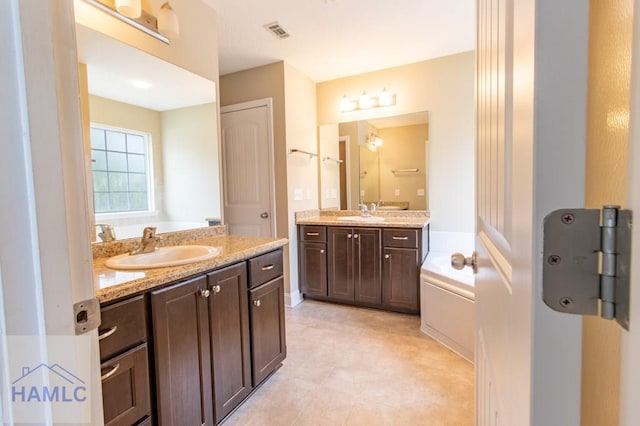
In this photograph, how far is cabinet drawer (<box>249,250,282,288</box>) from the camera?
174 cm

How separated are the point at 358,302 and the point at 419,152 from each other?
1.72 metres

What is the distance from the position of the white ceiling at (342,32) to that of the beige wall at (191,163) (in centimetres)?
80

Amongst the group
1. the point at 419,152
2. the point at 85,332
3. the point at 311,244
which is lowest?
the point at 311,244

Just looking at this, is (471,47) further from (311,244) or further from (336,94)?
(311,244)

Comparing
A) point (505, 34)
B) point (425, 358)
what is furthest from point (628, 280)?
point (425, 358)

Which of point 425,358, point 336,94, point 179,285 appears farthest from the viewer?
point 336,94

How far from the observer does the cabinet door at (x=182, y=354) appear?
4.02ft

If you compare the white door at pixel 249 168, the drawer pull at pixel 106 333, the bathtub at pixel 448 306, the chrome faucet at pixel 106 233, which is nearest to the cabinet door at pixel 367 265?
the bathtub at pixel 448 306

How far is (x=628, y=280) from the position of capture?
9.9 inches

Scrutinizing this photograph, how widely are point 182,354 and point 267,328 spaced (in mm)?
625

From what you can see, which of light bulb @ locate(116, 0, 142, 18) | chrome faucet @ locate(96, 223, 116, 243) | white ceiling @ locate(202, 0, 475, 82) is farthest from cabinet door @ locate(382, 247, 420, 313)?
light bulb @ locate(116, 0, 142, 18)

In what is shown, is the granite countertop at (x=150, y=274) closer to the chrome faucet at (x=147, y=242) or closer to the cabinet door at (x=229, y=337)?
the cabinet door at (x=229, y=337)

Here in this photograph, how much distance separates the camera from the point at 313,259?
10.9 ft

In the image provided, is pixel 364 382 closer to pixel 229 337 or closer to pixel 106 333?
pixel 229 337
